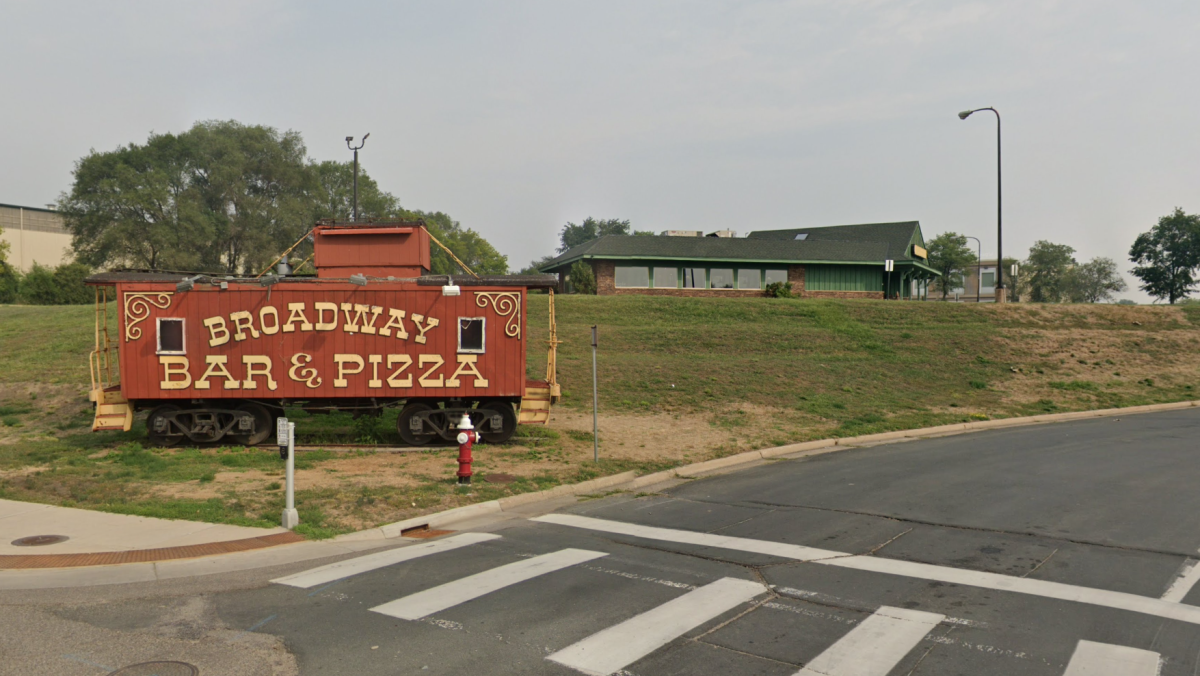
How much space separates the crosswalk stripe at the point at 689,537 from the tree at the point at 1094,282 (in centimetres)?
10407

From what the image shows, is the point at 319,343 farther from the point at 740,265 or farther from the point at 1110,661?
the point at 740,265

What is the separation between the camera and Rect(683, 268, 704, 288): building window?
4331cm

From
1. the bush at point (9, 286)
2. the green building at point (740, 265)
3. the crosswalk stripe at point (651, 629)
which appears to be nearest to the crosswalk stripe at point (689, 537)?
the crosswalk stripe at point (651, 629)

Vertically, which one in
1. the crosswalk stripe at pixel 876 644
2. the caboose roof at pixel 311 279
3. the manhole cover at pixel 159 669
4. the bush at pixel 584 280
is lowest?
the crosswalk stripe at pixel 876 644

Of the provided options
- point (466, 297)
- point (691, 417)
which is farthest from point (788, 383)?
point (466, 297)

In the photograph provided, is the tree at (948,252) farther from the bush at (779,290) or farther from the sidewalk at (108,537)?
the sidewalk at (108,537)

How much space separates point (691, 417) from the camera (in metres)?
20.3

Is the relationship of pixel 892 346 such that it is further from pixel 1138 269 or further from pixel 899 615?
pixel 1138 269

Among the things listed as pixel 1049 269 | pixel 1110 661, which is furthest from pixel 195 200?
pixel 1049 269

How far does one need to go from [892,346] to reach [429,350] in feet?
64.3

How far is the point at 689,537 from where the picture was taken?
31.2 feet

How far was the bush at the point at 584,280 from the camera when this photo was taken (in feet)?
133

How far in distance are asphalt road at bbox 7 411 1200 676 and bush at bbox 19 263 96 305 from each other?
5092 cm

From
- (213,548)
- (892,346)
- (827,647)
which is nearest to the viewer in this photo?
(827,647)
